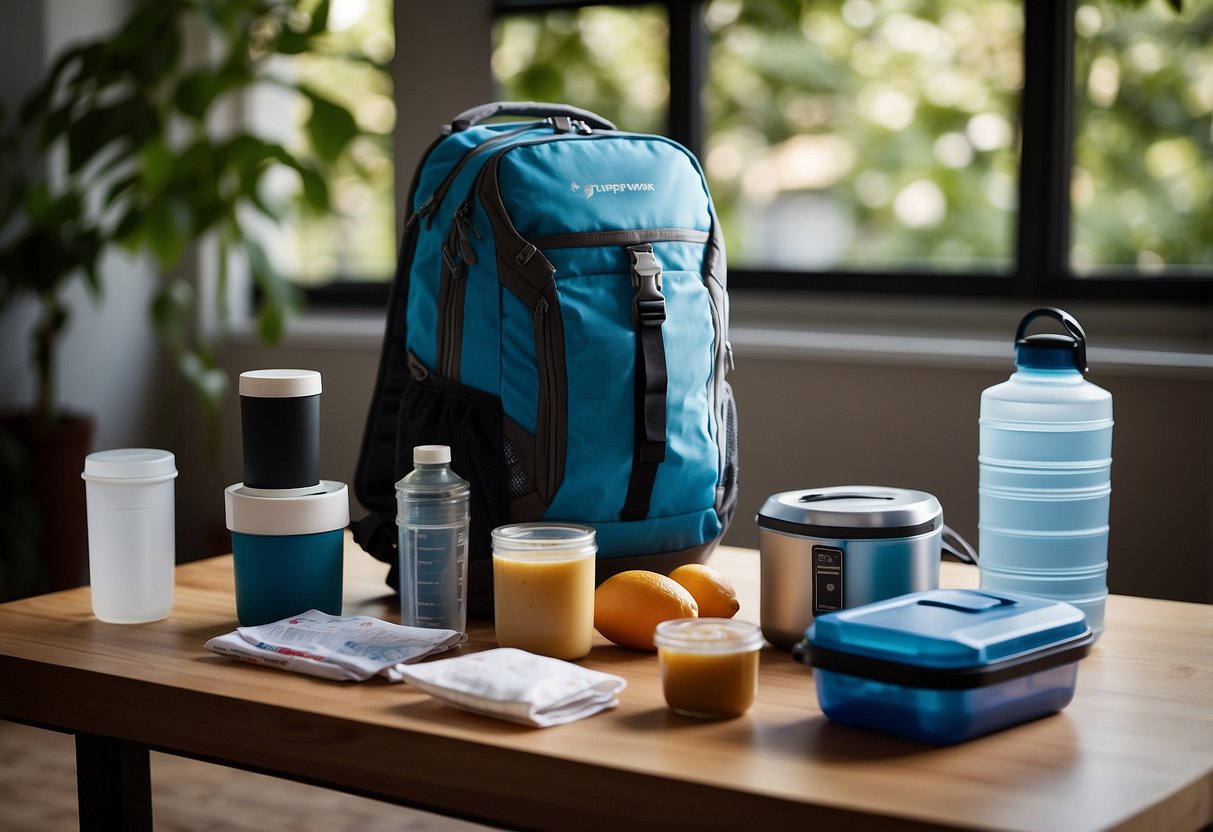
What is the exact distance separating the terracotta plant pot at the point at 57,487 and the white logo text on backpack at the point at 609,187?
1.76 m

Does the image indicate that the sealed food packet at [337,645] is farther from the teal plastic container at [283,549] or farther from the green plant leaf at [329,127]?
the green plant leaf at [329,127]

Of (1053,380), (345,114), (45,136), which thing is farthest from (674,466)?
(45,136)

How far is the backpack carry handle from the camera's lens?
134 centimetres

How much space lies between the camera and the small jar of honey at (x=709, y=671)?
3.11 ft

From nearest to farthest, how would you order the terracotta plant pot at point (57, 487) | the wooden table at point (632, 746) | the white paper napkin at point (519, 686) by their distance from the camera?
the wooden table at point (632, 746)
the white paper napkin at point (519, 686)
the terracotta plant pot at point (57, 487)

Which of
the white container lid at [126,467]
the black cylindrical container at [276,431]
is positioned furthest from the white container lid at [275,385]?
the white container lid at [126,467]

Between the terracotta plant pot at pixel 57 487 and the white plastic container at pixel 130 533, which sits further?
the terracotta plant pot at pixel 57 487

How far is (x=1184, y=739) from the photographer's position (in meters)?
0.91

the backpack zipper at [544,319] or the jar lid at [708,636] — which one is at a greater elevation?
the backpack zipper at [544,319]

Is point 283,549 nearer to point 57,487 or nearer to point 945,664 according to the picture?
point 945,664

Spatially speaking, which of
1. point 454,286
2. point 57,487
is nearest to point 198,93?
point 57,487

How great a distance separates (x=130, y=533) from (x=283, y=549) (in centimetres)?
15

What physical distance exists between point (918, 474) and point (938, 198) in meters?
1.12

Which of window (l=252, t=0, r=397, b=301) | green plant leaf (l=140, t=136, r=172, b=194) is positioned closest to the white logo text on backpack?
green plant leaf (l=140, t=136, r=172, b=194)
